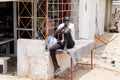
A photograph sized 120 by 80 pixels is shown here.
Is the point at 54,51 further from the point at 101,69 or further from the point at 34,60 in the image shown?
the point at 101,69

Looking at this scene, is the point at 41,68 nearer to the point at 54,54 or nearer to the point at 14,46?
the point at 54,54

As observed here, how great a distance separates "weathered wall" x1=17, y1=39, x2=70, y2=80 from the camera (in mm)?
8670

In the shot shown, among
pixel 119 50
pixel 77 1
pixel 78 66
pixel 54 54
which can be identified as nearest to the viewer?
pixel 54 54

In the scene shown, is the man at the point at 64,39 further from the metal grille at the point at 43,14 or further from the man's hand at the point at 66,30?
the metal grille at the point at 43,14

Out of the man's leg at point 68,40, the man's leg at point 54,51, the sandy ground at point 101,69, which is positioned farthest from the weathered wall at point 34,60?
the man's leg at point 68,40

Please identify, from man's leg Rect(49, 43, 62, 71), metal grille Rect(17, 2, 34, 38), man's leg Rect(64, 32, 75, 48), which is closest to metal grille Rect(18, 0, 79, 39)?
metal grille Rect(17, 2, 34, 38)

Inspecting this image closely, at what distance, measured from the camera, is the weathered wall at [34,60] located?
867 cm

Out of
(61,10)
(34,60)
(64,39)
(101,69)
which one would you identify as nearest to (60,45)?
(64,39)

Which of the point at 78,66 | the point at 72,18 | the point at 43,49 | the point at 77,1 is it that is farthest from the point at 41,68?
the point at 77,1

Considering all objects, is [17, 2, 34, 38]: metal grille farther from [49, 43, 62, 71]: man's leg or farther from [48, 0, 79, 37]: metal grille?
[49, 43, 62, 71]: man's leg

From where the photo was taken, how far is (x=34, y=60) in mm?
8859

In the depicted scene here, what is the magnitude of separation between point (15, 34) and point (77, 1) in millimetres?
3147

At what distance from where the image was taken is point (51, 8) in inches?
441

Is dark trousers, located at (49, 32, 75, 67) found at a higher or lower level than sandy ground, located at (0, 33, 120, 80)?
higher
